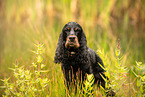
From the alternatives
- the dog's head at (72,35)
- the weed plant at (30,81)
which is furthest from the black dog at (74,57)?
the weed plant at (30,81)

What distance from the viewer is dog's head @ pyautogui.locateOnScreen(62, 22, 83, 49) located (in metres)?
2.22

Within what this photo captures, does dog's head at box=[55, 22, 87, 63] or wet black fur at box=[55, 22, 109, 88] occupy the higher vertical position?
dog's head at box=[55, 22, 87, 63]

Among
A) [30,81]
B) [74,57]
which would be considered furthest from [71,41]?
[30,81]

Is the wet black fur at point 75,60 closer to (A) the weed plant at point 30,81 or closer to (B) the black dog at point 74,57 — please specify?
(B) the black dog at point 74,57

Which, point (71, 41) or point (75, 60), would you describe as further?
point (75, 60)

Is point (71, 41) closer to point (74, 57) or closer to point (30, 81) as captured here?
point (74, 57)

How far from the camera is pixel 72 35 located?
7.45 ft

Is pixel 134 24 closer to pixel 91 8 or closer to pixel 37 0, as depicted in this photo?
pixel 91 8

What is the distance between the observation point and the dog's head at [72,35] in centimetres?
222

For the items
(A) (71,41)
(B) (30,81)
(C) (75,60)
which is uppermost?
(A) (71,41)

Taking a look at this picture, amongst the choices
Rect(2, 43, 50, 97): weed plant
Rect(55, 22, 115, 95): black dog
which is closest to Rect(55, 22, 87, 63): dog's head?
Rect(55, 22, 115, 95): black dog

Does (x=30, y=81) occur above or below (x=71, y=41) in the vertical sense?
below

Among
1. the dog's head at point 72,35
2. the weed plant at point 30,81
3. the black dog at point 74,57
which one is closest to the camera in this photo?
the weed plant at point 30,81

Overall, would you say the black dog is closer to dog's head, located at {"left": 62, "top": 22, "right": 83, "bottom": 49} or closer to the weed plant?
dog's head, located at {"left": 62, "top": 22, "right": 83, "bottom": 49}
